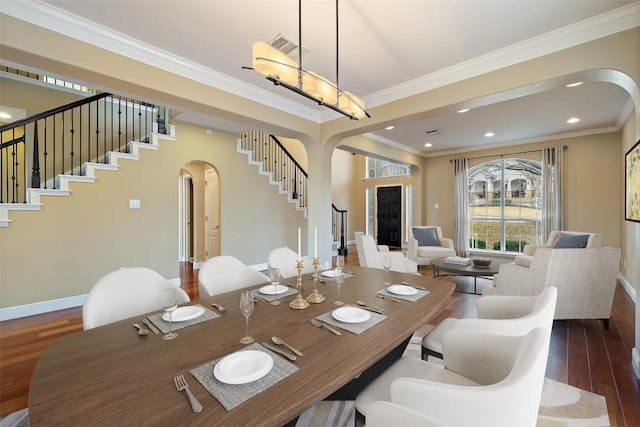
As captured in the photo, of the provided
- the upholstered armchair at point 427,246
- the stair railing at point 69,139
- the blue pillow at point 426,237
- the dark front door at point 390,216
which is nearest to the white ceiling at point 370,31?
the stair railing at point 69,139

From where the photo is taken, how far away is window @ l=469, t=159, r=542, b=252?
6148 millimetres

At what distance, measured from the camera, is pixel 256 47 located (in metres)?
1.59

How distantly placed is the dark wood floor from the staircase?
4.26ft

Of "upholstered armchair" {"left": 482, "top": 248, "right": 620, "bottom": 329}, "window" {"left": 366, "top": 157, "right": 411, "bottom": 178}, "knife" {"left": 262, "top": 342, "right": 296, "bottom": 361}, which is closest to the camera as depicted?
"knife" {"left": 262, "top": 342, "right": 296, "bottom": 361}

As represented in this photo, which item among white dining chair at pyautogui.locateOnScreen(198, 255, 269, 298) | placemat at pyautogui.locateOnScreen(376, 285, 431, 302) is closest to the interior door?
white dining chair at pyautogui.locateOnScreen(198, 255, 269, 298)

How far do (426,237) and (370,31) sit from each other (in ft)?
15.1

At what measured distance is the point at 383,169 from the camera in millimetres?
9352

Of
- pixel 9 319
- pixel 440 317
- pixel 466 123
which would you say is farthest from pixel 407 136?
pixel 9 319

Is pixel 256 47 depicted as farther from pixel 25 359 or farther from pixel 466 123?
pixel 466 123

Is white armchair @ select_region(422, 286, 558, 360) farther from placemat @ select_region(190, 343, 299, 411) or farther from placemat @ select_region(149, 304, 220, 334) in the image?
placemat @ select_region(149, 304, 220, 334)

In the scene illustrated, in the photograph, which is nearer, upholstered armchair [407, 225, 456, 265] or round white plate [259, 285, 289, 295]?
round white plate [259, 285, 289, 295]

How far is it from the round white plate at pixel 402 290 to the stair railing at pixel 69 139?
451 cm

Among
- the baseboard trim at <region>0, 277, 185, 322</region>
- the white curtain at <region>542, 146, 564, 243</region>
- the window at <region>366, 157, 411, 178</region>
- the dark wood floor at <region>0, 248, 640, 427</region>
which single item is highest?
the window at <region>366, 157, 411, 178</region>

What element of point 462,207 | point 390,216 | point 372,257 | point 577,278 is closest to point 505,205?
point 462,207
